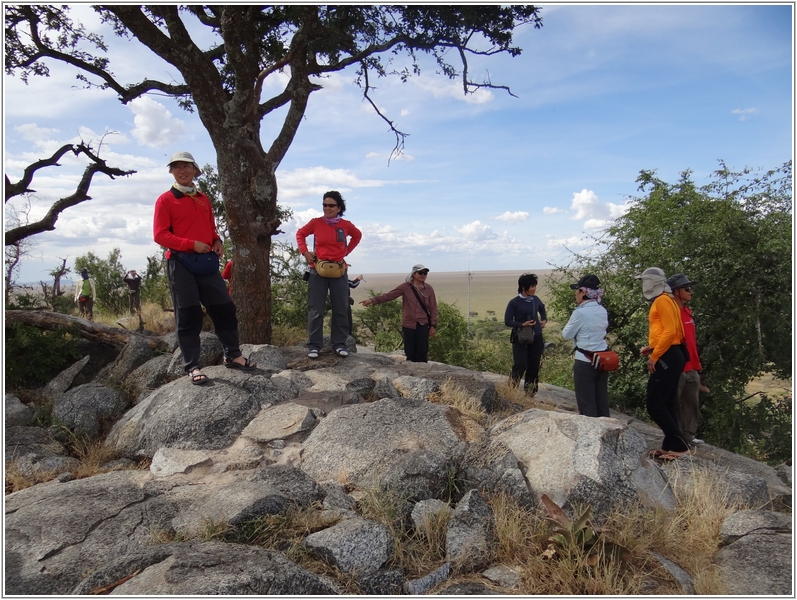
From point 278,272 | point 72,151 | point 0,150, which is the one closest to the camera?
point 0,150

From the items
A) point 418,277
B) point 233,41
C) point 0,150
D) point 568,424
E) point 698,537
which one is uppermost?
point 233,41

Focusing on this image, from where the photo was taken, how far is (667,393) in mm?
5824

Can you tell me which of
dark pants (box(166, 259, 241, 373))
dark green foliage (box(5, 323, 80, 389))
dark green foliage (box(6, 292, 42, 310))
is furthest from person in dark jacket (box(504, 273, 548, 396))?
dark green foliage (box(6, 292, 42, 310))

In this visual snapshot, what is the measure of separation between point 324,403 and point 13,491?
2829 mm

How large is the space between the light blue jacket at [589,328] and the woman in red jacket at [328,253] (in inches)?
116

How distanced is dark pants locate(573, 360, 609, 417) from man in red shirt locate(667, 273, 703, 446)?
930 mm

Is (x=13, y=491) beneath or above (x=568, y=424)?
beneath

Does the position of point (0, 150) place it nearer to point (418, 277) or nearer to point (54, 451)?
point (54, 451)

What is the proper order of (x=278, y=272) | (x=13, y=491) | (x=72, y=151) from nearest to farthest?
1. (x=13, y=491)
2. (x=72, y=151)
3. (x=278, y=272)

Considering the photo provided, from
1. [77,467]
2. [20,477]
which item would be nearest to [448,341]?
[77,467]

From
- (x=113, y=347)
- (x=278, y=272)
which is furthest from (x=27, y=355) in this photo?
(x=278, y=272)

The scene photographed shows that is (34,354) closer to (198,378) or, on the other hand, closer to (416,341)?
(198,378)

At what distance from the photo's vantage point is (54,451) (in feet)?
18.2

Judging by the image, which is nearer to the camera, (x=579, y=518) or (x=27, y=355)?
(x=579, y=518)
